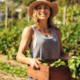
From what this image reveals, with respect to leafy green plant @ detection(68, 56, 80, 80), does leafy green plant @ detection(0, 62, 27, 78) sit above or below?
below

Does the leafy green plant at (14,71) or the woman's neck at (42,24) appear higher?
the woman's neck at (42,24)

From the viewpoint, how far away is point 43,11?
2.08 metres

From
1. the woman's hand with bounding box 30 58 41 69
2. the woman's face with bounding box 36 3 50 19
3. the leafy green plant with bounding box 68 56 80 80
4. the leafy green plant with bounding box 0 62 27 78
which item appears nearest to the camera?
the leafy green plant with bounding box 68 56 80 80

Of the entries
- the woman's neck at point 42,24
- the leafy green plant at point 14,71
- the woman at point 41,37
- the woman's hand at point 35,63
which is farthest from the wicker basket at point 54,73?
the leafy green plant at point 14,71

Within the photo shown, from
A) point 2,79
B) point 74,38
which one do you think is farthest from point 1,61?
point 74,38

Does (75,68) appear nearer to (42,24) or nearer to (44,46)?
(44,46)

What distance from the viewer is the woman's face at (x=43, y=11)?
82.5 inches

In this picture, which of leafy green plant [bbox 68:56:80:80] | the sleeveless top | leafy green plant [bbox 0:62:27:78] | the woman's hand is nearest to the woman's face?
the sleeveless top

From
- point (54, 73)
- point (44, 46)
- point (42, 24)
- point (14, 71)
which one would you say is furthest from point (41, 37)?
point (14, 71)

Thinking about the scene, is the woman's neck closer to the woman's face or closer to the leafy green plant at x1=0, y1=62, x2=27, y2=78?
the woman's face

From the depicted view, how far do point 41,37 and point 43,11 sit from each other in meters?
0.33

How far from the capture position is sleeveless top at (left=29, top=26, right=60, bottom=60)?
2.00 m

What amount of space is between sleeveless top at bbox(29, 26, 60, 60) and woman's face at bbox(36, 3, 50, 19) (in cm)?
18

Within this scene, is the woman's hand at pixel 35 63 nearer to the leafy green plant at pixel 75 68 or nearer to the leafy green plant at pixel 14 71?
the leafy green plant at pixel 75 68
